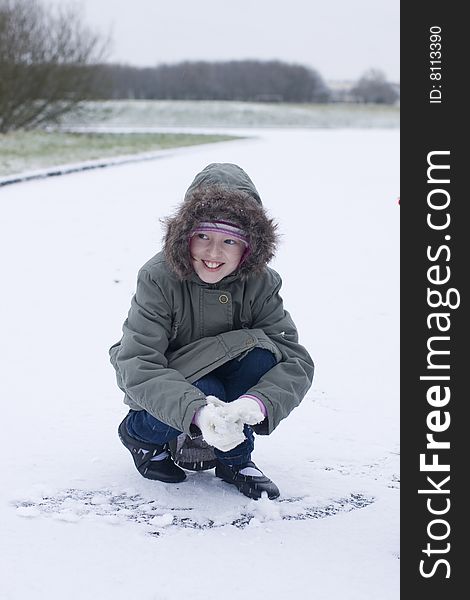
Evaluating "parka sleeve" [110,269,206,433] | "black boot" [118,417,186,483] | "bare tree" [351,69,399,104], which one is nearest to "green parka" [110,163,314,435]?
"parka sleeve" [110,269,206,433]

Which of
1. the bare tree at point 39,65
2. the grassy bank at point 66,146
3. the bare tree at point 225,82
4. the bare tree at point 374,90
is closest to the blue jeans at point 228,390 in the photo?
the grassy bank at point 66,146

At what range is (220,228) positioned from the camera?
91.7 inches

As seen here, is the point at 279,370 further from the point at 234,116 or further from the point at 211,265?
the point at 234,116

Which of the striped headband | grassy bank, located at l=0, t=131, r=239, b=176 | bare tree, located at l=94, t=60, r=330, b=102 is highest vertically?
bare tree, located at l=94, t=60, r=330, b=102

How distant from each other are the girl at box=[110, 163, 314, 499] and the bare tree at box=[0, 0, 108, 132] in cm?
2102

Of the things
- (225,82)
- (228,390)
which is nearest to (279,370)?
(228,390)

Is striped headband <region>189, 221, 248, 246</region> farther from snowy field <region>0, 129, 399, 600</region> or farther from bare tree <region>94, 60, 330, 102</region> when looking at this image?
bare tree <region>94, 60, 330, 102</region>

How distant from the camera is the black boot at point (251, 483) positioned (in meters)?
2.44

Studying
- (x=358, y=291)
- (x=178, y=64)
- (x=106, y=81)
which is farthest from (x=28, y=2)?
(x=178, y=64)

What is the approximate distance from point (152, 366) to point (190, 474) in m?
0.48

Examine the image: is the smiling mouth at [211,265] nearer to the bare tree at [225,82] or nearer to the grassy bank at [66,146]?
the grassy bank at [66,146]

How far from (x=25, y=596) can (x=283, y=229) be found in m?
6.07

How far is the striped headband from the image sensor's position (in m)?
2.33

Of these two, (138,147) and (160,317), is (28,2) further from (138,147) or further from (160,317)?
(160,317)
